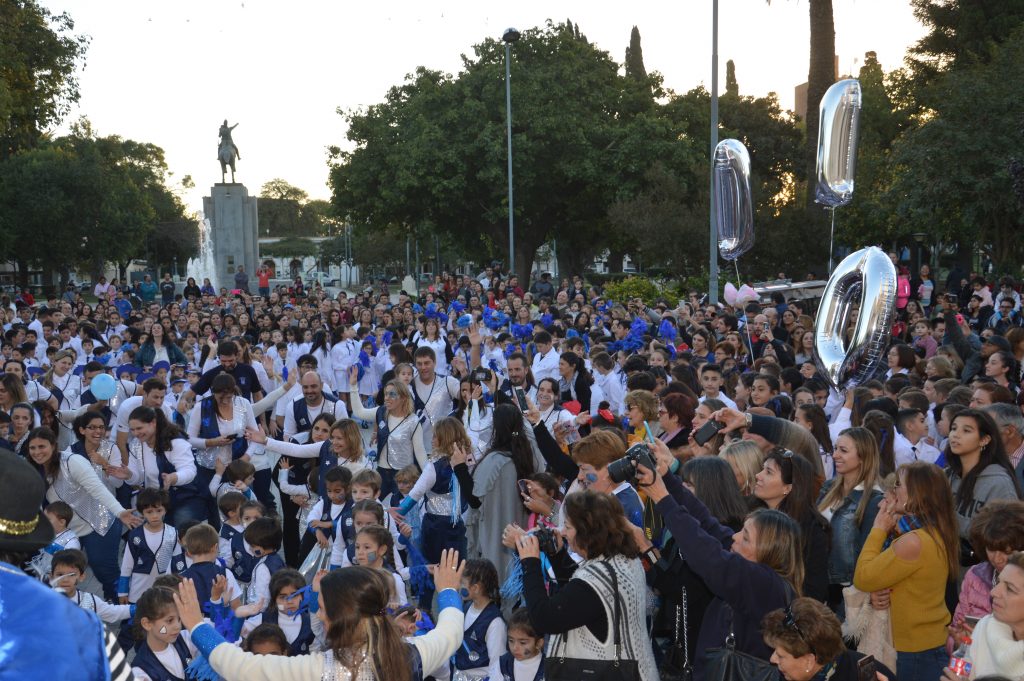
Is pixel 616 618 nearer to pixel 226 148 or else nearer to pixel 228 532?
pixel 228 532

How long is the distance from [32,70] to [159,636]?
26683 millimetres

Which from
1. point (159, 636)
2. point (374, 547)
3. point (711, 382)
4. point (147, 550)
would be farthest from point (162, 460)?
point (711, 382)

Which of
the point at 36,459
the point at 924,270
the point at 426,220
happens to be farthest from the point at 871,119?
the point at 36,459

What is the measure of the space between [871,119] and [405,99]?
1969 cm

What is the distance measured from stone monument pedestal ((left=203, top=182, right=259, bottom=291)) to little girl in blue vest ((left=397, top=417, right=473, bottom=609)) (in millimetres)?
32733

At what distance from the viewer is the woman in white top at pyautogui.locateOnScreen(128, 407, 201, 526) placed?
821 centimetres

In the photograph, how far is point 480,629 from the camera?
18.6ft

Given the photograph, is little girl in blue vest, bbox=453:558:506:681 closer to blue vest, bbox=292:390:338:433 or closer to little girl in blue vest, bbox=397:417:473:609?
little girl in blue vest, bbox=397:417:473:609

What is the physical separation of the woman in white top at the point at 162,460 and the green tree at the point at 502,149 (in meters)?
30.1

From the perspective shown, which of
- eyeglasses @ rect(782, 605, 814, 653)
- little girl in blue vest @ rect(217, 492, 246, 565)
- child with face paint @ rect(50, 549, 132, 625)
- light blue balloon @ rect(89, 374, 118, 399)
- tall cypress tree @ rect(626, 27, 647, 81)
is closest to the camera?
eyeglasses @ rect(782, 605, 814, 653)

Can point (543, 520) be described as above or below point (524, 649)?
above

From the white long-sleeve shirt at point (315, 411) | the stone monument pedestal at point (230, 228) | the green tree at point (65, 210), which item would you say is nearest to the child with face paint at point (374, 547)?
the white long-sleeve shirt at point (315, 411)

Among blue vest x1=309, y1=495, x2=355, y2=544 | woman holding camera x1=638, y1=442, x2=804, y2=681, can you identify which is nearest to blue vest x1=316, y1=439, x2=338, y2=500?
blue vest x1=309, y1=495, x2=355, y2=544

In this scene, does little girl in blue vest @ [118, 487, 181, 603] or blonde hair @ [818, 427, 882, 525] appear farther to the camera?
little girl in blue vest @ [118, 487, 181, 603]
